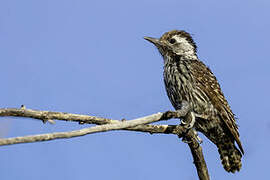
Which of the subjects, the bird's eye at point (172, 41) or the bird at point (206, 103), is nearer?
the bird at point (206, 103)

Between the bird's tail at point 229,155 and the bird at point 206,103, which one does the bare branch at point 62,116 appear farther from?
the bird's tail at point 229,155

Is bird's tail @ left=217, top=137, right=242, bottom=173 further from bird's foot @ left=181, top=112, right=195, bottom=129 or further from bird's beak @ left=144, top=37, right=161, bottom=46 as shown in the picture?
bird's beak @ left=144, top=37, right=161, bottom=46

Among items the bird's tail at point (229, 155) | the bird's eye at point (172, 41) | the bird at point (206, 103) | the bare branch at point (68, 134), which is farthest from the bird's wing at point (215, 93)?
the bare branch at point (68, 134)

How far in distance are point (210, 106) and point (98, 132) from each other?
333 centimetres

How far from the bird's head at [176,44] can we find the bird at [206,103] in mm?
343

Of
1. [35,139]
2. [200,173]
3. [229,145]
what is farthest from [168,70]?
[35,139]

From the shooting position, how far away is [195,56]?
7.61 meters

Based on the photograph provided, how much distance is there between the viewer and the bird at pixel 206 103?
6.74 metres

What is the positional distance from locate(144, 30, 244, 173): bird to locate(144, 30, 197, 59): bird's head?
1.13 ft

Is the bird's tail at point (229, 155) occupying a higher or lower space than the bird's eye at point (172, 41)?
lower

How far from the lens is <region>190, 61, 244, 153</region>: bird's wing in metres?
6.70

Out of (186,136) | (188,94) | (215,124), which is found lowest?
(186,136)

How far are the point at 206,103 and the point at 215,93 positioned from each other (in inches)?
11.9

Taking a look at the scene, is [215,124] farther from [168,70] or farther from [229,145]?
[168,70]
